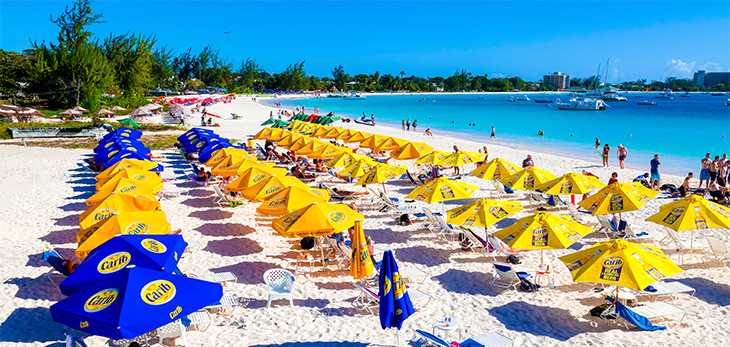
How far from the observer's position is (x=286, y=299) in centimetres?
759

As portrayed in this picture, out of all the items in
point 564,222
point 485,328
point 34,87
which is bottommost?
point 485,328

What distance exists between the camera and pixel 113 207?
9211 mm

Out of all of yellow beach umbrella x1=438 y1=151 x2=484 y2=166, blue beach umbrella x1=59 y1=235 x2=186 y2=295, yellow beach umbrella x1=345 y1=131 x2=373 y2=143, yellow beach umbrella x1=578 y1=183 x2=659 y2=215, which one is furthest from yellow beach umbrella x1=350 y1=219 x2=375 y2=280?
yellow beach umbrella x1=345 y1=131 x2=373 y2=143

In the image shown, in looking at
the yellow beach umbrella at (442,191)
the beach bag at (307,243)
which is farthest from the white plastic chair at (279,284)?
the yellow beach umbrella at (442,191)

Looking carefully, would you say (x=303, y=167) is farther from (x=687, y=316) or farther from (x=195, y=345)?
(x=687, y=316)

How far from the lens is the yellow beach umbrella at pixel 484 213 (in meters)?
8.76

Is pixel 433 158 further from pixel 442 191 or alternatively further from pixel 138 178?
pixel 138 178

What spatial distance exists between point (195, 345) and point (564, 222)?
663 cm

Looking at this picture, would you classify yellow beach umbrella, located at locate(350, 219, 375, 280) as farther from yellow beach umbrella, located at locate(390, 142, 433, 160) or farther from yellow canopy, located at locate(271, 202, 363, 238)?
yellow beach umbrella, located at locate(390, 142, 433, 160)

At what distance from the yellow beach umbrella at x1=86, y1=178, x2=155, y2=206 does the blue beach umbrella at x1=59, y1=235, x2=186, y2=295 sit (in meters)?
3.41

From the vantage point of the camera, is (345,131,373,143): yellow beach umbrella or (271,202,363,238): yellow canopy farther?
(345,131,373,143): yellow beach umbrella

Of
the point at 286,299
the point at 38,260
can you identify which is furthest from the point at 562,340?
the point at 38,260

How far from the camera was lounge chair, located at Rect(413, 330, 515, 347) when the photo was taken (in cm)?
571

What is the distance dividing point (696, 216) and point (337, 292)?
23.1ft
